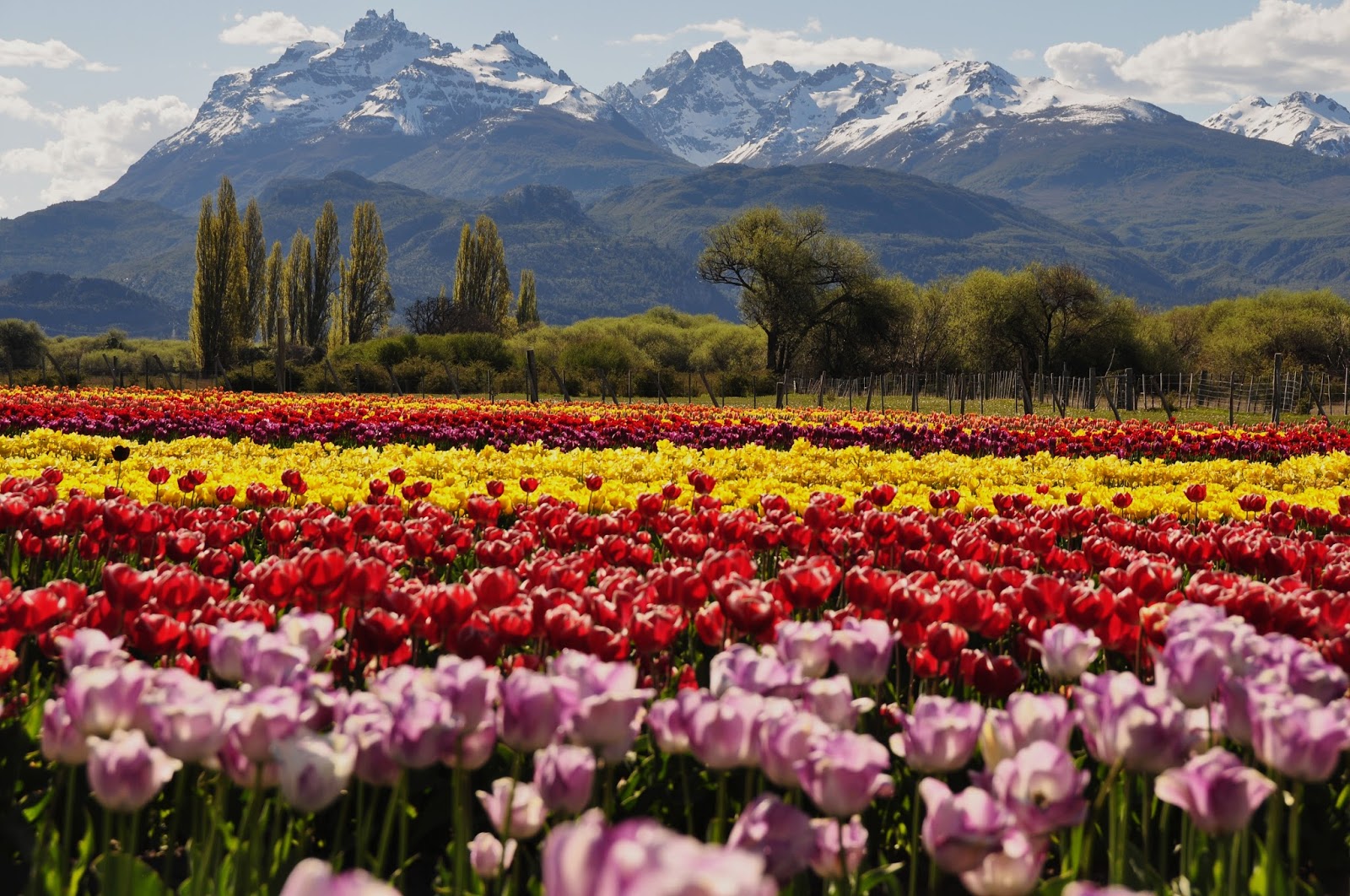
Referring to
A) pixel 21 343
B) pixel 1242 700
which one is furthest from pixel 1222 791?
pixel 21 343

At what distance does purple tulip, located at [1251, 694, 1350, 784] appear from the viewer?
6.19 feet

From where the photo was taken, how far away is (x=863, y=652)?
8.13 ft

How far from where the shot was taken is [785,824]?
5.43 ft

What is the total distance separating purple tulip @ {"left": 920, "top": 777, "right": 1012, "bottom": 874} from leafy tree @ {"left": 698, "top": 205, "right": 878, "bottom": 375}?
64369 millimetres

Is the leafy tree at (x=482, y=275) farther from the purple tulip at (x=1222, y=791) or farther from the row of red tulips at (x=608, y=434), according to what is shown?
the purple tulip at (x=1222, y=791)

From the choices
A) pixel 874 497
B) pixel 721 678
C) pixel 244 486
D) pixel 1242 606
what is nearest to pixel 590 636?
pixel 721 678

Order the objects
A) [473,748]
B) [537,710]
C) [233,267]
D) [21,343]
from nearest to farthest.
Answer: [537,710], [473,748], [233,267], [21,343]

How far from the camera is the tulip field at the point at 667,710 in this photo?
6.15ft

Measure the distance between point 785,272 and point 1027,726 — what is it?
6538 cm

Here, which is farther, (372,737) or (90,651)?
(90,651)

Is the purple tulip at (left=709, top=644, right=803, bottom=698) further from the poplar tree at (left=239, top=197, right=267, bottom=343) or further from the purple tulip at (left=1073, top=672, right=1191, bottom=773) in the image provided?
the poplar tree at (left=239, top=197, right=267, bottom=343)

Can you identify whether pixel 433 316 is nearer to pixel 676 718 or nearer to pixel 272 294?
pixel 272 294

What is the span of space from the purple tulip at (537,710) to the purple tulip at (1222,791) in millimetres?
999

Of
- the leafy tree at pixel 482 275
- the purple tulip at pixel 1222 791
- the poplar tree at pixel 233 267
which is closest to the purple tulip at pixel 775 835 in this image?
the purple tulip at pixel 1222 791
